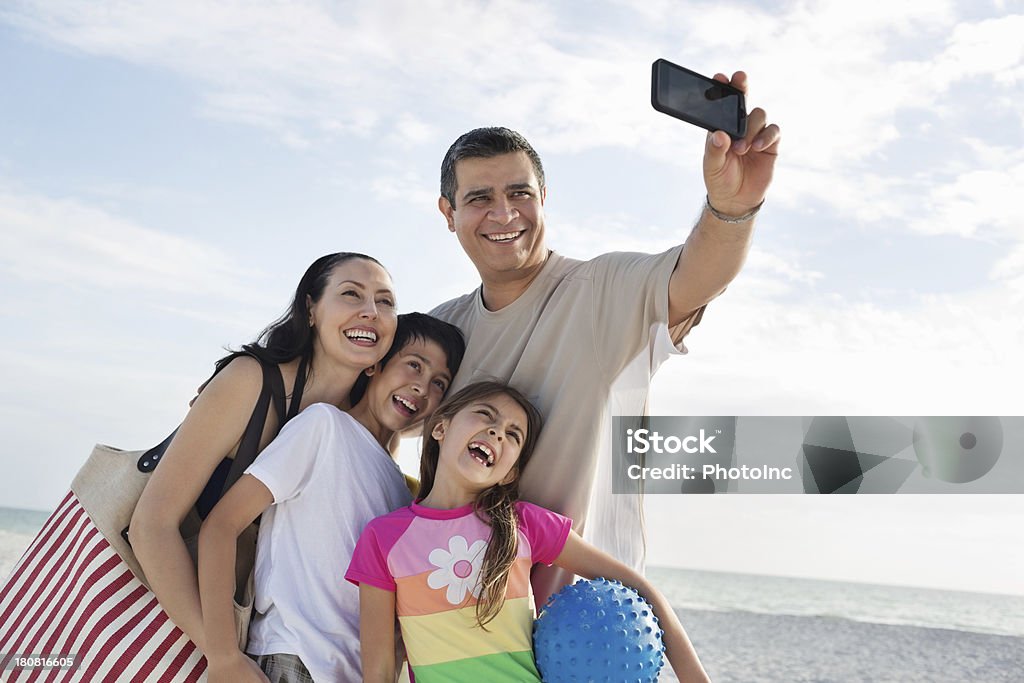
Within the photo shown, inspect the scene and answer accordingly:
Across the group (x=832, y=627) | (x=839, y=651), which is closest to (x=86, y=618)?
(x=839, y=651)

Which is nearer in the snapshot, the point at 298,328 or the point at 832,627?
the point at 298,328

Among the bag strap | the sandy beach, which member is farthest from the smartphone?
the sandy beach

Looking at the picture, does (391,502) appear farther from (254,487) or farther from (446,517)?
(254,487)

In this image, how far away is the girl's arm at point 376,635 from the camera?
2.81 meters

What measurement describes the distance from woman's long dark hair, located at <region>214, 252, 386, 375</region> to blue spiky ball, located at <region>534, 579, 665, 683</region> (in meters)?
1.19

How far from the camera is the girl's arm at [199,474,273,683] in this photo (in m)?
2.80

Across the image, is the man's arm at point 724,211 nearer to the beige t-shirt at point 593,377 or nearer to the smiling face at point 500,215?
the beige t-shirt at point 593,377

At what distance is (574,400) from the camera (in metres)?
Answer: 3.23

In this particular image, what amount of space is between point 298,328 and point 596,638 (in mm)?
1441

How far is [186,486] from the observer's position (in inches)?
116

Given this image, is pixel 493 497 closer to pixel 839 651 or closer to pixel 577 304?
pixel 577 304

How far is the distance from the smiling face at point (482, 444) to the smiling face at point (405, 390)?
0.29 meters

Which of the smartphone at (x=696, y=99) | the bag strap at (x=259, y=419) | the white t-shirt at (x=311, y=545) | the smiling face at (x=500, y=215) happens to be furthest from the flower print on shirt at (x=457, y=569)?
the smartphone at (x=696, y=99)

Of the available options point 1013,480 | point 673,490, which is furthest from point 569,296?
point 1013,480
